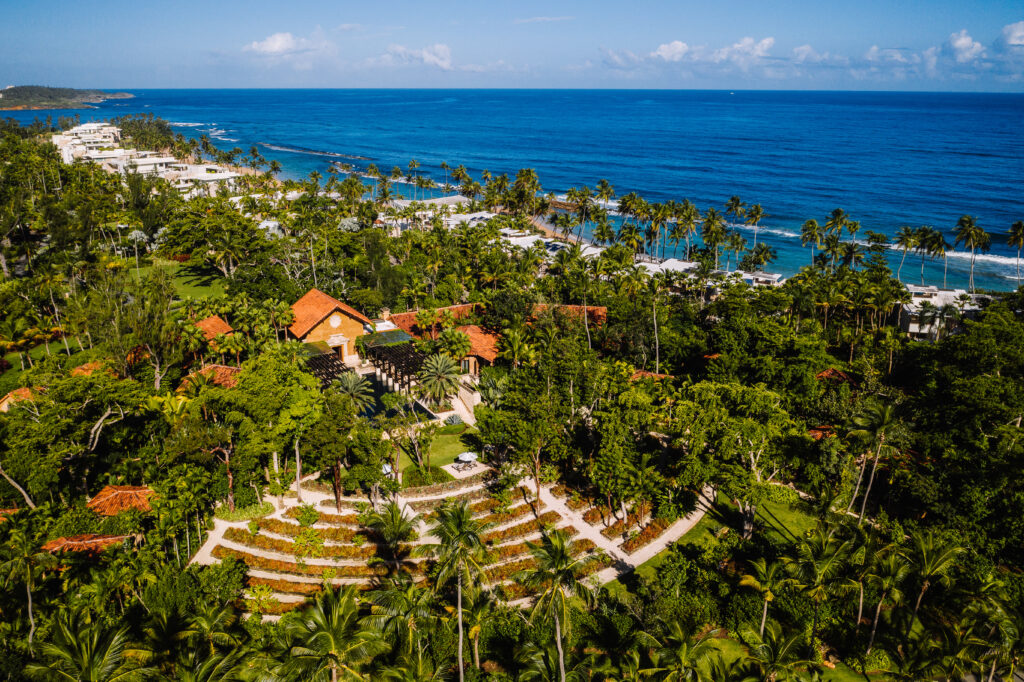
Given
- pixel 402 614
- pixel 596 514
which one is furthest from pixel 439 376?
pixel 402 614

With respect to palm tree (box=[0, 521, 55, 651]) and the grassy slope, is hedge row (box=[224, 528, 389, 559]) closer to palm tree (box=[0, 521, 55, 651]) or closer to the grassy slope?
palm tree (box=[0, 521, 55, 651])

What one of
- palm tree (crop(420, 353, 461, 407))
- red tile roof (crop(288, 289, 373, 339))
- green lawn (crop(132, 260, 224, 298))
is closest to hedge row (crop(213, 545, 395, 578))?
palm tree (crop(420, 353, 461, 407))

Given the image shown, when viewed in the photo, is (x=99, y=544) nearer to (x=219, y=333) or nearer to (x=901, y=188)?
(x=219, y=333)

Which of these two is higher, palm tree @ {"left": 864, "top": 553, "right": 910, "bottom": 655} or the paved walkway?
palm tree @ {"left": 864, "top": 553, "right": 910, "bottom": 655}

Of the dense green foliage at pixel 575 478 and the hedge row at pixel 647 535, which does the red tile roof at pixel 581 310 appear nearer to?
the dense green foliage at pixel 575 478

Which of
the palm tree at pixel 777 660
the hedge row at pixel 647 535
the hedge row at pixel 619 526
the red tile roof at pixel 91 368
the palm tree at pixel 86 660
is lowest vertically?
the hedge row at pixel 647 535

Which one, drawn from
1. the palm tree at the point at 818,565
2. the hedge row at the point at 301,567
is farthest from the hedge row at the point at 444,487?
the palm tree at the point at 818,565

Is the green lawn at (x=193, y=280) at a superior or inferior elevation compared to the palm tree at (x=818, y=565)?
superior
